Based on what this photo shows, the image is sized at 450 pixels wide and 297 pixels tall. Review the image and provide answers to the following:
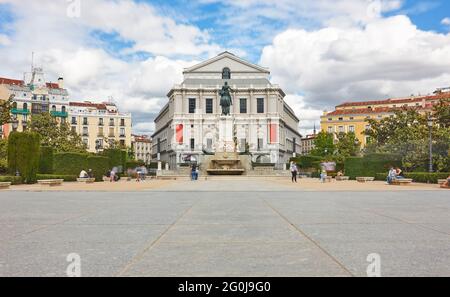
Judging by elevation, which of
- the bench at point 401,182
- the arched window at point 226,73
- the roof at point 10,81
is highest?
the arched window at point 226,73

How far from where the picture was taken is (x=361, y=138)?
117750mm

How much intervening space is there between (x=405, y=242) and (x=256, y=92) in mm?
102097

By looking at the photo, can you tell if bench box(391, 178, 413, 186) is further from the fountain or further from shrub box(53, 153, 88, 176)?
shrub box(53, 153, 88, 176)

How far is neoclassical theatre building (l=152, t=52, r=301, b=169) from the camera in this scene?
106m

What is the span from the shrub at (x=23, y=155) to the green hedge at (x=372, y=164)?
28.3 metres

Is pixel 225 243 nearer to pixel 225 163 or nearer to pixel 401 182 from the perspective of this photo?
pixel 401 182

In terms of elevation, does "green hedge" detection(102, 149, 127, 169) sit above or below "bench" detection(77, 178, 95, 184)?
above

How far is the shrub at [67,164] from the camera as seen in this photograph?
132 ft

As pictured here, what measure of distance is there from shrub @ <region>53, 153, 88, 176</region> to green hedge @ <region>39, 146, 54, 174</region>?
606 mm

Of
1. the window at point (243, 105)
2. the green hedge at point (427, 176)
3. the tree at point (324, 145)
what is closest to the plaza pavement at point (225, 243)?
the green hedge at point (427, 176)

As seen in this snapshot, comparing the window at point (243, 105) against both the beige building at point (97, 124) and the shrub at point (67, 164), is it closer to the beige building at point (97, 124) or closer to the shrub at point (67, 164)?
the beige building at point (97, 124)

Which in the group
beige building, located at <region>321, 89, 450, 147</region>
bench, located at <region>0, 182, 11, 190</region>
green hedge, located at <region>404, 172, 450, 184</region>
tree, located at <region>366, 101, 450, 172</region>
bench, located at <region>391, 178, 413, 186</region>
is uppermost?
beige building, located at <region>321, 89, 450, 147</region>

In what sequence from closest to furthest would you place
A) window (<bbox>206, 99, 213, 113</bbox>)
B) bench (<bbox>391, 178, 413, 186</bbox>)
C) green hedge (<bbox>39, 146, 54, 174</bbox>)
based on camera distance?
bench (<bbox>391, 178, 413, 186</bbox>)
green hedge (<bbox>39, 146, 54, 174</bbox>)
window (<bbox>206, 99, 213, 113</bbox>)

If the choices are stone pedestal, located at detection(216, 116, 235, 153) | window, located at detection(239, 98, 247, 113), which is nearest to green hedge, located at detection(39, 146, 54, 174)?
stone pedestal, located at detection(216, 116, 235, 153)
